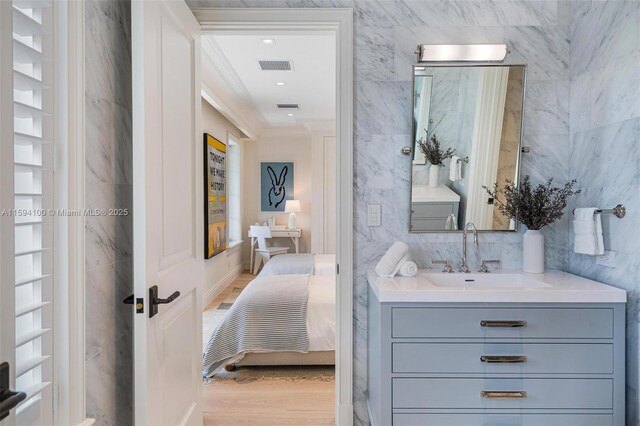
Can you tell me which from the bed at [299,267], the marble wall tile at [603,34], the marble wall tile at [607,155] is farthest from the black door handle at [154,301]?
the bed at [299,267]

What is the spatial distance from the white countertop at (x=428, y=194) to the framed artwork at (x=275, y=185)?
16.7ft

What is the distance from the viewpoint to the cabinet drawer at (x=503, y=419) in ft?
5.23

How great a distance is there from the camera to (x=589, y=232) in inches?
70.9

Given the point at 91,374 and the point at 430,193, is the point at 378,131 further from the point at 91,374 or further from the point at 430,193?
the point at 91,374

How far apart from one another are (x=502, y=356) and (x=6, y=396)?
1.65 m

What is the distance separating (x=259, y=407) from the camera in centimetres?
245

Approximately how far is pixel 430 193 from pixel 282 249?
4.69 m

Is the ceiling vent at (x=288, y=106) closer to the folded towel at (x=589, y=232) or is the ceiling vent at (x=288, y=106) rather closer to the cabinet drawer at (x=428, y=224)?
the cabinet drawer at (x=428, y=224)

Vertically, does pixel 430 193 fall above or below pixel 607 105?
below

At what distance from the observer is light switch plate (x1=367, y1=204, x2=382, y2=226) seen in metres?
2.11

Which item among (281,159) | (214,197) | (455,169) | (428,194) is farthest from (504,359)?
(281,159)

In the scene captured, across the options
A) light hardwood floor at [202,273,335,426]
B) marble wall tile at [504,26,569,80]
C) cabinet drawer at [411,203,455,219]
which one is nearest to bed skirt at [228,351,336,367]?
light hardwood floor at [202,273,335,426]

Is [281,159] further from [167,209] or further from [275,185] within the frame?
[167,209]

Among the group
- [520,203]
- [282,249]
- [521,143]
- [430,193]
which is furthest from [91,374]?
[282,249]
